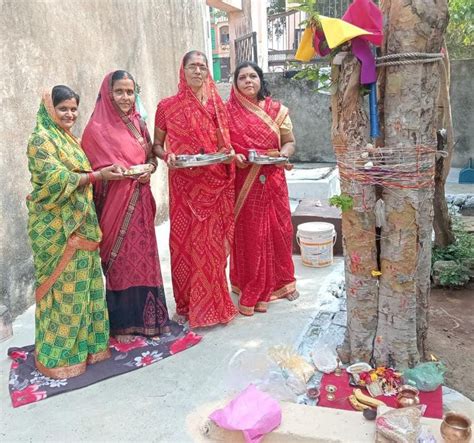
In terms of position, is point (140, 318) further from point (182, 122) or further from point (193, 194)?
point (182, 122)

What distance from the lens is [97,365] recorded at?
3.26 metres

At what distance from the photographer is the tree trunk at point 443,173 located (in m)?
4.03

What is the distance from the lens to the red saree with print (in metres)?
3.80

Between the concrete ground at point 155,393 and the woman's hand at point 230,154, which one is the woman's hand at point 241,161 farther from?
the concrete ground at point 155,393

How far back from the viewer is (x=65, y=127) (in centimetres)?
296

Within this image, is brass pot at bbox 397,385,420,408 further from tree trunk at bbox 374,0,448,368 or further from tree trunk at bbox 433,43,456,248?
tree trunk at bbox 433,43,456,248

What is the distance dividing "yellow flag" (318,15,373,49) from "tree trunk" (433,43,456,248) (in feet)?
4.16

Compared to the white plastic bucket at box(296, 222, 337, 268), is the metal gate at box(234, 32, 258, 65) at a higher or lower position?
higher

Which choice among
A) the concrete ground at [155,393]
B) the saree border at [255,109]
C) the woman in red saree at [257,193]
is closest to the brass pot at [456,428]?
the concrete ground at [155,393]

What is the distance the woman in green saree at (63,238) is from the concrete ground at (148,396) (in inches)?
11.8

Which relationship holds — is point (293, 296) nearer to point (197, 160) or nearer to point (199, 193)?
point (199, 193)

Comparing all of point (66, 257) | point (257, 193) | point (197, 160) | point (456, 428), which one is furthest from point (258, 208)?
point (456, 428)

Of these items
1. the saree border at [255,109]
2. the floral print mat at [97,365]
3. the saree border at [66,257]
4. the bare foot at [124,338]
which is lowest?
the floral print mat at [97,365]

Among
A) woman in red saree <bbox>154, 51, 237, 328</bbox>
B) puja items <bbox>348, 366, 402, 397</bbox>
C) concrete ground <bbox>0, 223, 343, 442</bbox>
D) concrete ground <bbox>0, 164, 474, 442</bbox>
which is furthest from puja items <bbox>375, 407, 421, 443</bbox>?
woman in red saree <bbox>154, 51, 237, 328</bbox>
